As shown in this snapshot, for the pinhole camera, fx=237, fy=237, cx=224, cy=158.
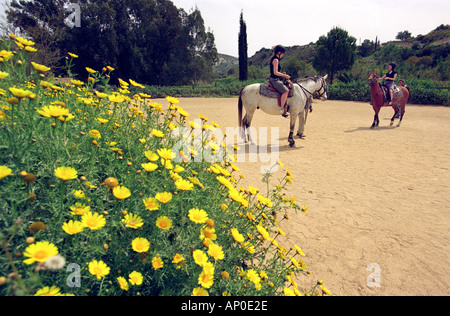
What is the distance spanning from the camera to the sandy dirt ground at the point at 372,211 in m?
2.45

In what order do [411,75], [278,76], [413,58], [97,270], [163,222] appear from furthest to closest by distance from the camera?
1. [413,58]
2. [411,75]
3. [278,76]
4. [163,222]
5. [97,270]

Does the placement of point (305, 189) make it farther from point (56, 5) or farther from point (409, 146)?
point (56, 5)

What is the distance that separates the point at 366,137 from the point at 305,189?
5.04m

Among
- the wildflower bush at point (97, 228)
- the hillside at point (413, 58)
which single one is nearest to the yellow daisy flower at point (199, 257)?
the wildflower bush at point (97, 228)

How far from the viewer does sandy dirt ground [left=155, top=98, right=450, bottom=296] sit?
8.05ft

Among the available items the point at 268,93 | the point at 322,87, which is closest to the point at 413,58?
the point at 322,87

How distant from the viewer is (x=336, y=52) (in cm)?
2795

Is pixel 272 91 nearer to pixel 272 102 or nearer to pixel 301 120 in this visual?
pixel 272 102

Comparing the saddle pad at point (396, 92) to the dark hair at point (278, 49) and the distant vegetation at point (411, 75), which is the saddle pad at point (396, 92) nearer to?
the dark hair at point (278, 49)

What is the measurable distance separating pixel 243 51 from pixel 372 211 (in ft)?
82.3

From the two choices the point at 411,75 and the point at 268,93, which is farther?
the point at 411,75

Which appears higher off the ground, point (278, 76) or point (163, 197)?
point (278, 76)

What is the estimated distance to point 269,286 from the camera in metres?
1.57

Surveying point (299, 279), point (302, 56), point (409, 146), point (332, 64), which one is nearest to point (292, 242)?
point (299, 279)
